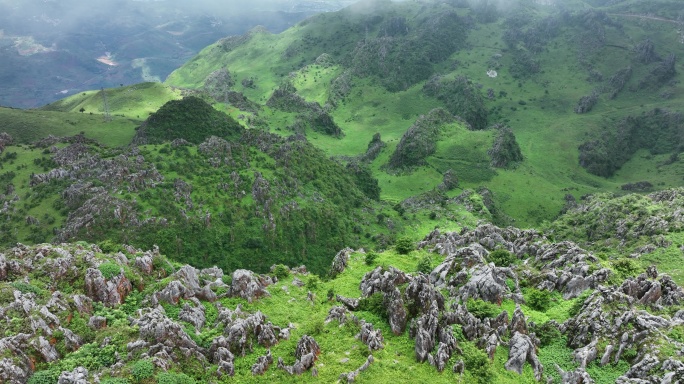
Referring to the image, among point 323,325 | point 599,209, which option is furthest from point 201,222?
point 599,209

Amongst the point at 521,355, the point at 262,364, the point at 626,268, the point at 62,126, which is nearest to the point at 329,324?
the point at 262,364

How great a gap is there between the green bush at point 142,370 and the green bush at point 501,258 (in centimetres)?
4246

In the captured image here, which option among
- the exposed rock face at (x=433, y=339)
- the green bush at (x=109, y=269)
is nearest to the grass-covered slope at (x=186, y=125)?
the green bush at (x=109, y=269)

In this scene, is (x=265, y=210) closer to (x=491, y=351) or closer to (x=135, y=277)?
(x=135, y=277)

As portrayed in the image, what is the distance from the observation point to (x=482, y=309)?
39.8 m

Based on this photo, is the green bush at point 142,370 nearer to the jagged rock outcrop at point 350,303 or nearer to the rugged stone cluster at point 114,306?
the rugged stone cluster at point 114,306

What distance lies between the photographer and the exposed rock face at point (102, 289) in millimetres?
38281

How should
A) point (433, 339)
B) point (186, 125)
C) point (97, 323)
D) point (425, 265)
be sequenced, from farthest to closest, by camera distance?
point (186, 125) → point (425, 265) → point (97, 323) → point (433, 339)

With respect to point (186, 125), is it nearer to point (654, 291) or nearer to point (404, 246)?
point (404, 246)

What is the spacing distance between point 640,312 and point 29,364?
48.0m

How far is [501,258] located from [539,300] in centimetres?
1284

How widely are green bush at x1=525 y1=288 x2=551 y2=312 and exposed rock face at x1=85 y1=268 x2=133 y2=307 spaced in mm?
40727

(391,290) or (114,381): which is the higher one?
(114,381)

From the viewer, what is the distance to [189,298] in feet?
135
